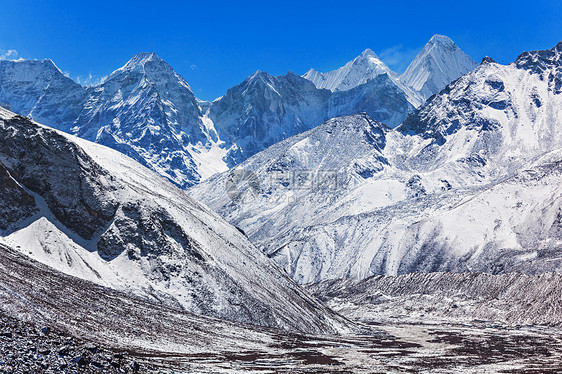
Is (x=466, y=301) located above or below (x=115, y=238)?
above

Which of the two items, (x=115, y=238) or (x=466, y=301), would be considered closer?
(x=115, y=238)

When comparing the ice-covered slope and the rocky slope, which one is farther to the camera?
the rocky slope

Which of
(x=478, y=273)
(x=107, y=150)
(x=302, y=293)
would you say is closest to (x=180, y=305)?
(x=302, y=293)

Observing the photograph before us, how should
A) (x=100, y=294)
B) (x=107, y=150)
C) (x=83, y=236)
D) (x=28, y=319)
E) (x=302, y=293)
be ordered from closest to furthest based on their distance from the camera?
(x=28, y=319) < (x=100, y=294) < (x=83, y=236) < (x=302, y=293) < (x=107, y=150)

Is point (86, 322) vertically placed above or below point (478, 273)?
below

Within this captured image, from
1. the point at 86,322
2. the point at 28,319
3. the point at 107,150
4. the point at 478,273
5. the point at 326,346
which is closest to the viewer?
the point at 28,319

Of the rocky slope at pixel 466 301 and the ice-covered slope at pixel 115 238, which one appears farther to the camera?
the rocky slope at pixel 466 301

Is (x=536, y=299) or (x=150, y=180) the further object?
(x=536, y=299)

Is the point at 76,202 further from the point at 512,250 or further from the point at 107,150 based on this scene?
the point at 512,250
